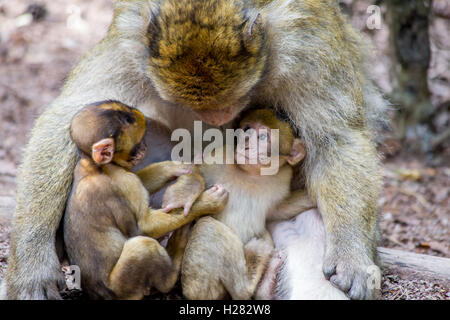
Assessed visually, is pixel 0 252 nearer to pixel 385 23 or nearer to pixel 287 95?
pixel 287 95

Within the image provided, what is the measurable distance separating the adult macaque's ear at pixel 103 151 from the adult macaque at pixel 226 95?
563 mm

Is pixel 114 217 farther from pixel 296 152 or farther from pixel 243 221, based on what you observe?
pixel 296 152

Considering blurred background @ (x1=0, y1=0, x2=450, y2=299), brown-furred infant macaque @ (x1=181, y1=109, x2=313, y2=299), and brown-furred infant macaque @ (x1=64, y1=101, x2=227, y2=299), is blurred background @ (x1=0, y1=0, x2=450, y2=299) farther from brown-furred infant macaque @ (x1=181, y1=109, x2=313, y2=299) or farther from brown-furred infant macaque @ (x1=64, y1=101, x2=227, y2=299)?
brown-furred infant macaque @ (x1=181, y1=109, x2=313, y2=299)

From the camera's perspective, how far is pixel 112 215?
4.36m

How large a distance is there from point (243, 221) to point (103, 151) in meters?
1.28

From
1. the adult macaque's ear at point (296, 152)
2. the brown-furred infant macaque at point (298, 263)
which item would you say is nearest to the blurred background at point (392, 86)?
the brown-furred infant macaque at point (298, 263)

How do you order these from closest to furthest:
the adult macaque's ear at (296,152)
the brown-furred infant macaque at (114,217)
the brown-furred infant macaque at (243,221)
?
the brown-furred infant macaque at (114,217) < the brown-furred infant macaque at (243,221) < the adult macaque's ear at (296,152)

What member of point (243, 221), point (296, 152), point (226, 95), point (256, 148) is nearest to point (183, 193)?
point (243, 221)

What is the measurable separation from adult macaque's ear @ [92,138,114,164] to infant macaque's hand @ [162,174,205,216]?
1.90ft

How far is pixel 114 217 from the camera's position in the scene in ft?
14.3

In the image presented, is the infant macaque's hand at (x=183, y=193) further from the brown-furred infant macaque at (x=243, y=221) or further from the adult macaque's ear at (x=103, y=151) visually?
the adult macaque's ear at (x=103, y=151)

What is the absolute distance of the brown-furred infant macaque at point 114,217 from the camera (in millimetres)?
4305
